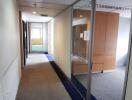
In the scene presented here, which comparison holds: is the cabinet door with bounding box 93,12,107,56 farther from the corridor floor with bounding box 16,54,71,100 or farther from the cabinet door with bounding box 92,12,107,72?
the corridor floor with bounding box 16,54,71,100

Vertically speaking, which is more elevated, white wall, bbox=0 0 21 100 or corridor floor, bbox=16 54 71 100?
white wall, bbox=0 0 21 100

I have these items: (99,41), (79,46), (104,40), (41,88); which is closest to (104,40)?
(104,40)

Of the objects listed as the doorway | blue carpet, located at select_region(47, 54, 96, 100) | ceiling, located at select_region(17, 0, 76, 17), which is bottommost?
blue carpet, located at select_region(47, 54, 96, 100)

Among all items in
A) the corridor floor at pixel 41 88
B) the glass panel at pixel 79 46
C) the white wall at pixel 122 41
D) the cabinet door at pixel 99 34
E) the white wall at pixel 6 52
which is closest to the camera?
the white wall at pixel 6 52

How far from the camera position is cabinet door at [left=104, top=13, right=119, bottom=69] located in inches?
201

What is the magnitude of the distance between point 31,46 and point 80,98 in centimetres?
800

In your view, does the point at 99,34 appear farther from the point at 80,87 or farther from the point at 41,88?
the point at 41,88

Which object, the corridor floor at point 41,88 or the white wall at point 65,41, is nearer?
the corridor floor at point 41,88

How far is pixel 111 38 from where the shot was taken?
17.0 ft

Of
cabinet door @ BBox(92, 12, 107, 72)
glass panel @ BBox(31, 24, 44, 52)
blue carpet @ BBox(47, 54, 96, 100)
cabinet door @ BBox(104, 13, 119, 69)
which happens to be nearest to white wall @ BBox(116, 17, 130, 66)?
cabinet door @ BBox(104, 13, 119, 69)

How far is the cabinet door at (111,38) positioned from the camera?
511 cm

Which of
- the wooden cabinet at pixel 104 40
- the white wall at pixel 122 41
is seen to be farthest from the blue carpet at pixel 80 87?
the white wall at pixel 122 41

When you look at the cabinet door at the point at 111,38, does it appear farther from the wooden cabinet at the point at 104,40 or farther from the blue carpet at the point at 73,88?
the blue carpet at the point at 73,88

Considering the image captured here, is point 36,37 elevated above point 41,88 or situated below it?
above
